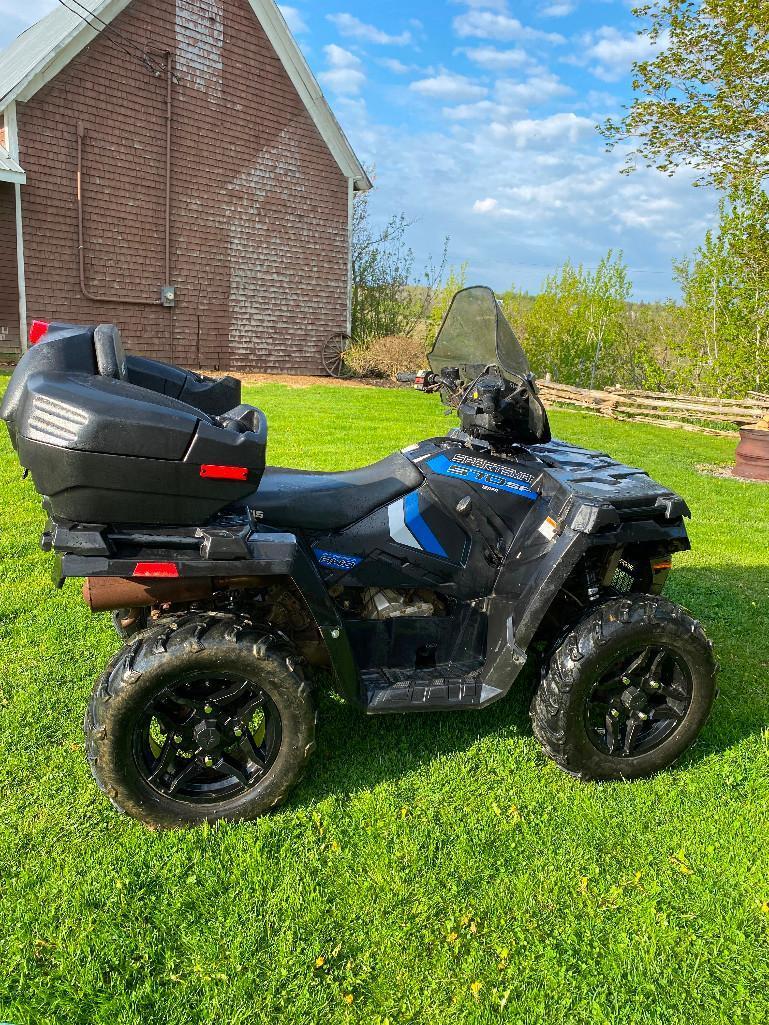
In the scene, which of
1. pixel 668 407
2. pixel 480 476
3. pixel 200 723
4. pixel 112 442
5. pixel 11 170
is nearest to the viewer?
pixel 112 442

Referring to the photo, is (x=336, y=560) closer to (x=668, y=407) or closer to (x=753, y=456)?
(x=753, y=456)

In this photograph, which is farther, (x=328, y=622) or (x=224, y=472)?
(x=328, y=622)

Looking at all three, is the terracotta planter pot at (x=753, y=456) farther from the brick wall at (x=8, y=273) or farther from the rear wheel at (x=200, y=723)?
the brick wall at (x=8, y=273)

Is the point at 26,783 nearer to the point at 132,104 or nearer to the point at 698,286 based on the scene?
the point at 132,104

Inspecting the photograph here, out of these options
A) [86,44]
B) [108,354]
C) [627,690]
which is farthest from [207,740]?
[86,44]

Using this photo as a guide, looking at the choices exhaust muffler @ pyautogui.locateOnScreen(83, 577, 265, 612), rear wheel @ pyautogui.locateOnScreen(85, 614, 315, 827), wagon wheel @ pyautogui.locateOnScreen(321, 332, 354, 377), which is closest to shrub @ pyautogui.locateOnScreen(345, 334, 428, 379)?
wagon wheel @ pyautogui.locateOnScreen(321, 332, 354, 377)

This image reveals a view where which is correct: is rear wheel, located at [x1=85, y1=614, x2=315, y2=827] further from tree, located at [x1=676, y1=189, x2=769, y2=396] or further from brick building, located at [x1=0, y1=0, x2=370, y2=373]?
tree, located at [x1=676, y1=189, x2=769, y2=396]

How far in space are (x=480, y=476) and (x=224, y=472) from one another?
119 centimetres

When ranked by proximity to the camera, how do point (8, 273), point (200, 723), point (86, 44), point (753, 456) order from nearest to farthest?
1. point (200, 723)
2. point (753, 456)
3. point (86, 44)
4. point (8, 273)

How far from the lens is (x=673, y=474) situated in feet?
32.8

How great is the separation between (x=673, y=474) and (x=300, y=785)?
8415mm

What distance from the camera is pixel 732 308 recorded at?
17.4 metres

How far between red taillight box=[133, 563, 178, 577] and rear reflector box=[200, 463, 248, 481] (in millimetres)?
326

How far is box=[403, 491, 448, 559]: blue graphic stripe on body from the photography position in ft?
10.1
